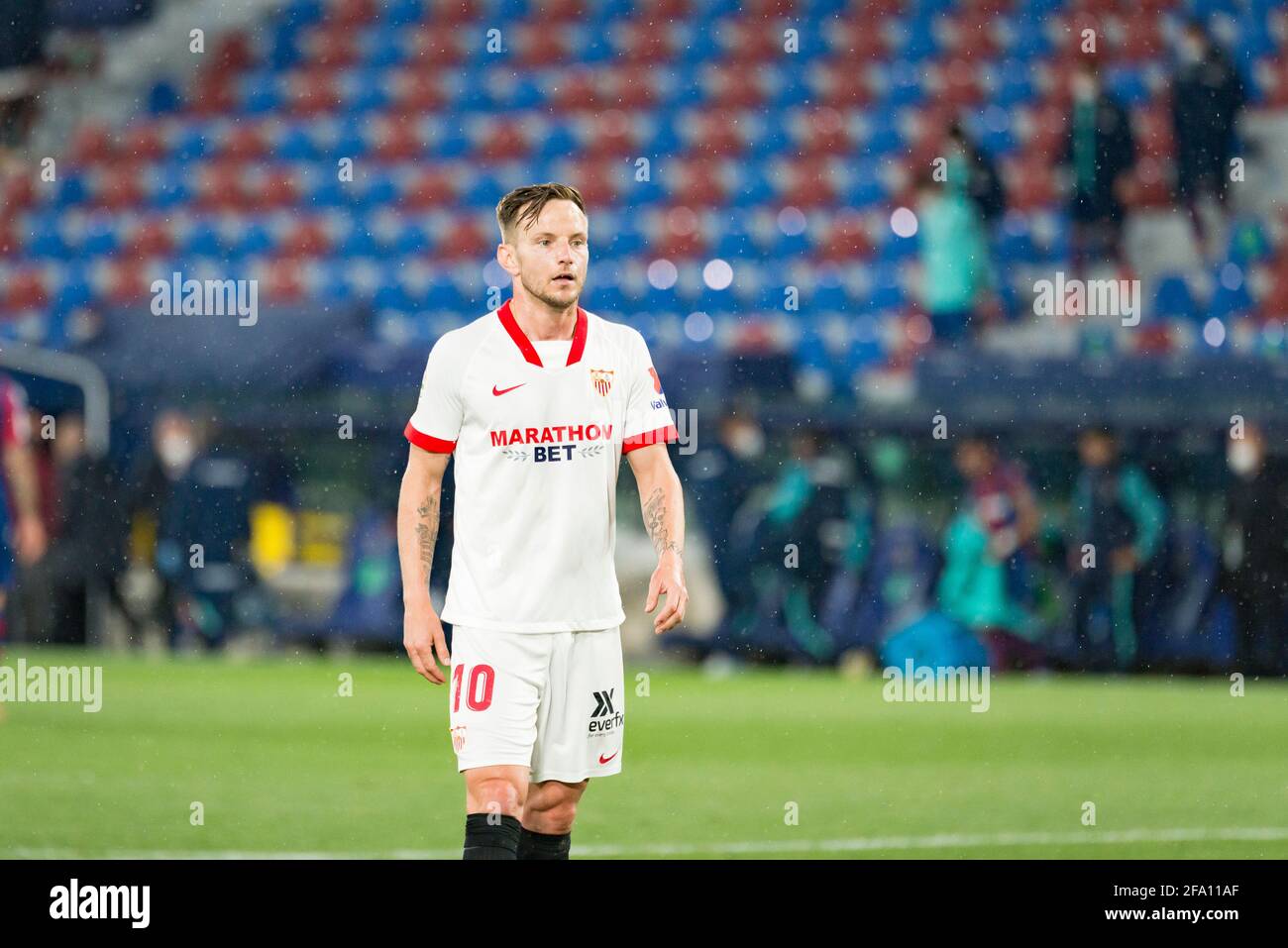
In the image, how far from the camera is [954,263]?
1460 cm

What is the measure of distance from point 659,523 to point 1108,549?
820 cm

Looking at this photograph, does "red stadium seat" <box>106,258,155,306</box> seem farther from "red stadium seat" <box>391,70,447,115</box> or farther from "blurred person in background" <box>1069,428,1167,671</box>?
"blurred person in background" <box>1069,428,1167,671</box>

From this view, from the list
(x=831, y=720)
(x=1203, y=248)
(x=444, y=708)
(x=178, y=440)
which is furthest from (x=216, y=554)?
(x=1203, y=248)

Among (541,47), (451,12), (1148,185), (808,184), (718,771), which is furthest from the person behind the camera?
(451,12)

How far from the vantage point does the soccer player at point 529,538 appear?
14.8 ft

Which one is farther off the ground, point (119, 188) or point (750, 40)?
point (750, 40)

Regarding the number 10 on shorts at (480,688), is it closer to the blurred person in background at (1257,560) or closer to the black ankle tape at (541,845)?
the black ankle tape at (541,845)

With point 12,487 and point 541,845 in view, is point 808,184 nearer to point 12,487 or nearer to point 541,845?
point 12,487

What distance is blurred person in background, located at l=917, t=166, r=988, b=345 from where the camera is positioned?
1457cm

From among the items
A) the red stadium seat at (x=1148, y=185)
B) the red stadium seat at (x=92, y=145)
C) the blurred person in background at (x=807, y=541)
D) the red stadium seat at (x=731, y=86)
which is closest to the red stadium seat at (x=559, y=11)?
the red stadium seat at (x=731, y=86)

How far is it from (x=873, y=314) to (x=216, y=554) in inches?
219

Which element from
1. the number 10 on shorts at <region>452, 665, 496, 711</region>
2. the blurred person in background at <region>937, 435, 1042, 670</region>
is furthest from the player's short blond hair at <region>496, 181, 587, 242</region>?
the blurred person in background at <region>937, 435, 1042, 670</region>

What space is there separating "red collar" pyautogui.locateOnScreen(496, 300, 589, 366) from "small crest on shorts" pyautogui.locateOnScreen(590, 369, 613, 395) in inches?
2.0

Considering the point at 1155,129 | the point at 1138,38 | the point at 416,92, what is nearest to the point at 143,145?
the point at 416,92
